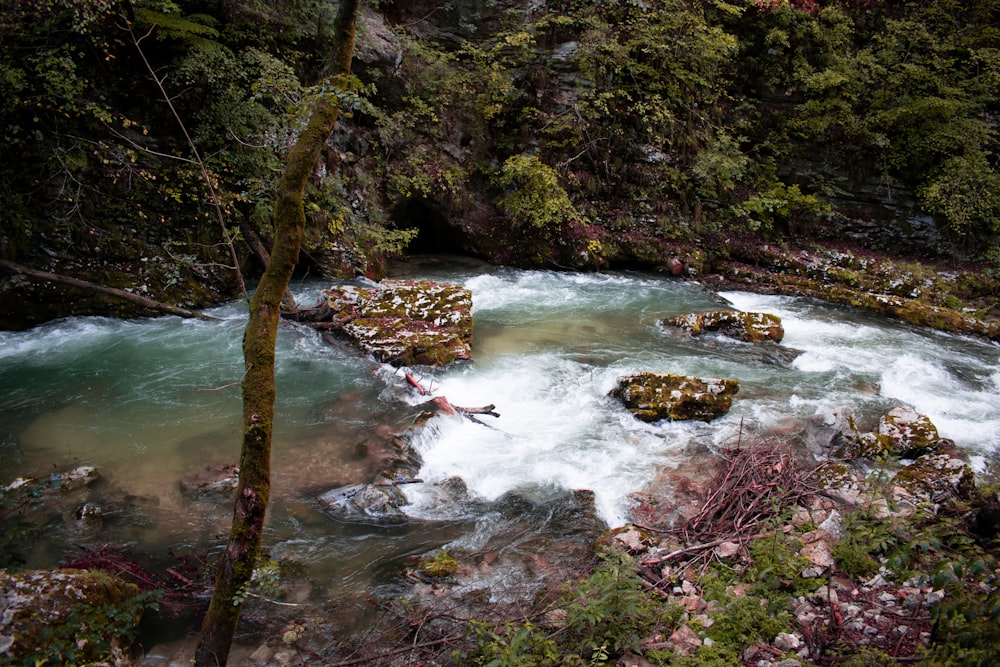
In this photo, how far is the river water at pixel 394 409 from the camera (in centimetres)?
500

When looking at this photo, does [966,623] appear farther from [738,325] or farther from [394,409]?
[738,325]

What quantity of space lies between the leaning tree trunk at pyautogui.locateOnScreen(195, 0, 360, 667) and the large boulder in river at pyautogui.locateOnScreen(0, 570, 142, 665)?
2.58ft

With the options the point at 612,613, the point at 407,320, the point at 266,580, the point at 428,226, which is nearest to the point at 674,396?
the point at 612,613

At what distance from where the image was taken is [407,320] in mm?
9070

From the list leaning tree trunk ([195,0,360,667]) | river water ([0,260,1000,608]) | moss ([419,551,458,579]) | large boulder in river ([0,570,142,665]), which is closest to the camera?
leaning tree trunk ([195,0,360,667])

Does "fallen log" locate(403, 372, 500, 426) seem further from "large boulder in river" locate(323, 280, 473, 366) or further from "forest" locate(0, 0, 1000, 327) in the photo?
"forest" locate(0, 0, 1000, 327)

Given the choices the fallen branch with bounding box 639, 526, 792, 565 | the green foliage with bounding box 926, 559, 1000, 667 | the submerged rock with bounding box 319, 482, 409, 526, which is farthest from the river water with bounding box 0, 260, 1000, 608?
the green foliage with bounding box 926, 559, 1000, 667

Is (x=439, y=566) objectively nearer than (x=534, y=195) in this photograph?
Yes

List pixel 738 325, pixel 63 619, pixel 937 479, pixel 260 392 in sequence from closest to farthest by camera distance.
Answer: pixel 260 392 → pixel 63 619 → pixel 937 479 → pixel 738 325

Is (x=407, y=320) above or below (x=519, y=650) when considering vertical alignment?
above

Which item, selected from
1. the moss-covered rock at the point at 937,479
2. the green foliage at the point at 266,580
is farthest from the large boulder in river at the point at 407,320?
the moss-covered rock at the point at 937,479

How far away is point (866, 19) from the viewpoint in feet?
50.7

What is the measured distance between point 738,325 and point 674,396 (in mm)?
3660

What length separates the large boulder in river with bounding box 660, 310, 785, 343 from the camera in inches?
383
